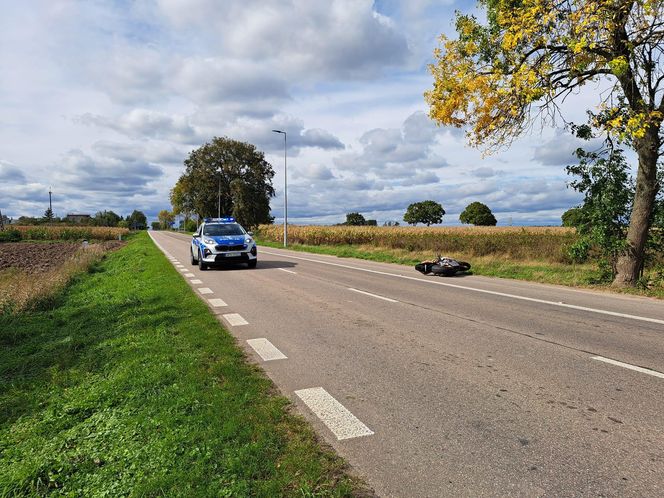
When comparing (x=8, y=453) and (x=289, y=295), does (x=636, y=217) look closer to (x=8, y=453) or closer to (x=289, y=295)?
(x=289, y=295)

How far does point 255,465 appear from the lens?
8.98 ft

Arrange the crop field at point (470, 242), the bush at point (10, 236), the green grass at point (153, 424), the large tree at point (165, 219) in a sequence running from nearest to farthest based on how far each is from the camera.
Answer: the green grass at point (153, 424)
the crop field at point (470, 242)
the bush at point (10, 236)
the large tree at point (165, 219)

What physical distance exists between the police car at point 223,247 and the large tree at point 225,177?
137ft

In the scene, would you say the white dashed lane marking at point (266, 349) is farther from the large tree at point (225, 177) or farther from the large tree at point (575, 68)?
the large tree at point (225, 177)

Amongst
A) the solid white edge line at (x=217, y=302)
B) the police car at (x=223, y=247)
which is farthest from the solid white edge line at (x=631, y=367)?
the police car at (x=223, y=247)

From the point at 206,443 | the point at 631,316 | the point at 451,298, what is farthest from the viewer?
the point at 451,298

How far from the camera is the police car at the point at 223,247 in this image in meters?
15.9

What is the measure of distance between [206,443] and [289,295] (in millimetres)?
7158

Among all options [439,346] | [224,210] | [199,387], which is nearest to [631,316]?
[439,346]

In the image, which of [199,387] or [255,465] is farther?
[199,387]

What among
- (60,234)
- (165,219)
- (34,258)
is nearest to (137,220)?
(165,219)

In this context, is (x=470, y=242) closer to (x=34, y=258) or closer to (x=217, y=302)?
(x=217, y=302)

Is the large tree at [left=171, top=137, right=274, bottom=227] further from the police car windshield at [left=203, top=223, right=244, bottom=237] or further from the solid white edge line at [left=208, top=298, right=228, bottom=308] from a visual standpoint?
the solid white edge line at [left=208, top=298, right=228, bottom=308]

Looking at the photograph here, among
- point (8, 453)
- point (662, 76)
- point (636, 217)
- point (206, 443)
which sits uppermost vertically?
point (662, 76)
